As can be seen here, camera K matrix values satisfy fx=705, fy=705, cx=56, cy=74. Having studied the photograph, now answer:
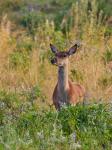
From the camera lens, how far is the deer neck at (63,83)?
982 centimetres

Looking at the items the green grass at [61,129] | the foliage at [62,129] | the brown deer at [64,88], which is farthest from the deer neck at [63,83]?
the foliage at [62,129]

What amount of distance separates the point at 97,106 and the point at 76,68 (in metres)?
3.67

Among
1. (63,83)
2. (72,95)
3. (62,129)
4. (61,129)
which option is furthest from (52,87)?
(61,129)

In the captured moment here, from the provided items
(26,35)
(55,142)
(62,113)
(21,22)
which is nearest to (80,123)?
(62,113)

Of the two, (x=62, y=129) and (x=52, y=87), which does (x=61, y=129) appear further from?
(x=52, y=87)

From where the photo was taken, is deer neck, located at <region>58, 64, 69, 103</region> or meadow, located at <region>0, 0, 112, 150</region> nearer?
meadow, located at <region>0, 0, 112, 150</region>

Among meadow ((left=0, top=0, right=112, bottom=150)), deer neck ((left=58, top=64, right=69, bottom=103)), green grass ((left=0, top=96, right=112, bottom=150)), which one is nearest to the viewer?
green grass ((left=0, top=96, right=112, bottom=150))

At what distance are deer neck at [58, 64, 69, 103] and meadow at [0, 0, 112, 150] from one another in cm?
28

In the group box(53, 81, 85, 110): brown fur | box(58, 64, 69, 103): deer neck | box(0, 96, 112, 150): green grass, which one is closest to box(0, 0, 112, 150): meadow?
box(0, 96, 112, 150): green grass

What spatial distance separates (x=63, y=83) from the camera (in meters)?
9.95

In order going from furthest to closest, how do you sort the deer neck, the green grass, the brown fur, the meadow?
1. the deer neck
2. the brown fur
3. the meadow
4. the green grass

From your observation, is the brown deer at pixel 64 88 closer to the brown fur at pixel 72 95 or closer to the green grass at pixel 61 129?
the brown fur at pixel 72 95

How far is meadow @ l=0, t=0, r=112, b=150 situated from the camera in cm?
705

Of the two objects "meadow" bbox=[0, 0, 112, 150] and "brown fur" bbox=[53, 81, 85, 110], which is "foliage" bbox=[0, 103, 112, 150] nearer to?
"meadow" bbox=[0, 0, 112, 150]
